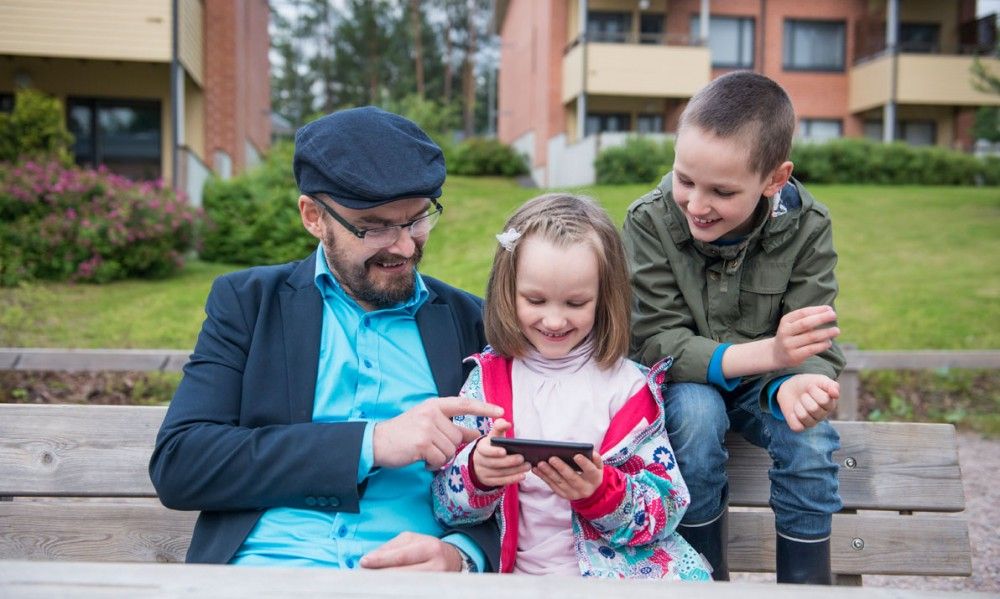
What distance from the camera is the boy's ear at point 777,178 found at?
2705mm

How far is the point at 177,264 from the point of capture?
13.1m

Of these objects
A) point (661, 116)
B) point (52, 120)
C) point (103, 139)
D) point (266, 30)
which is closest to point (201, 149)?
point (103, 139)

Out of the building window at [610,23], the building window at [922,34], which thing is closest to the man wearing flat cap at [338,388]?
the building window at [610,23]

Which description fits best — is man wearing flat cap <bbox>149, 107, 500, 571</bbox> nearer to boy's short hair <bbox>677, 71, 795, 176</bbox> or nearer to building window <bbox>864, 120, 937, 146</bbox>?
boy's short hair <bbox>677, 71, 795, 176</bbox>

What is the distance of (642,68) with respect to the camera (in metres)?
24.5

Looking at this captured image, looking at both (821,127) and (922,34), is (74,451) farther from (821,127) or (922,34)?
(922,34)

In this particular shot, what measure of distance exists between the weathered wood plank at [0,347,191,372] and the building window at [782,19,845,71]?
997 inches

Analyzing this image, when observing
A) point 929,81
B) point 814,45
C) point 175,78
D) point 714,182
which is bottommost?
point 714,182

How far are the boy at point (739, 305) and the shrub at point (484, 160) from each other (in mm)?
27883

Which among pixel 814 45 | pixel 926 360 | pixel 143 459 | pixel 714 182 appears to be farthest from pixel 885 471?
pixel 814 45

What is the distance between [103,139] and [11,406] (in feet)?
56.0

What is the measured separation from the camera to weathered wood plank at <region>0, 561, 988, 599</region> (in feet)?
4.52

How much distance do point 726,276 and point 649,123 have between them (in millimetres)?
25507

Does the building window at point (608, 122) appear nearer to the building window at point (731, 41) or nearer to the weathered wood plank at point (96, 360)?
the building window at point (731, 41)
